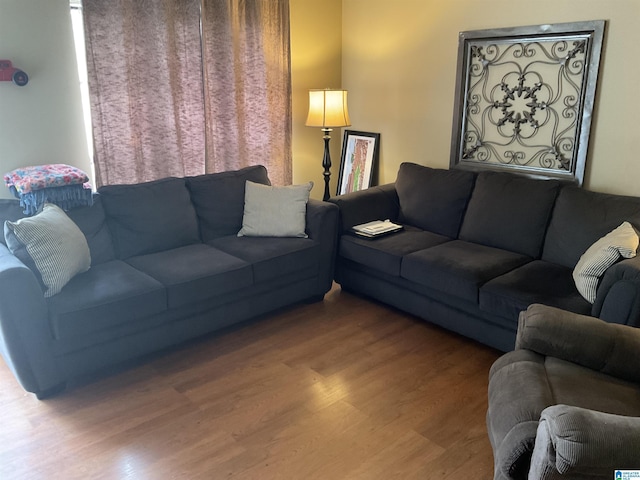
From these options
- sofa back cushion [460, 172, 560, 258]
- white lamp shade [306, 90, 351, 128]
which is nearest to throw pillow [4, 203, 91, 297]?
white lamp shade [306, 90, 351, 128]

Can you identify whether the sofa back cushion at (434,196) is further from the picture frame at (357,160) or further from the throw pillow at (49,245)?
the throw pillow at (49,245)

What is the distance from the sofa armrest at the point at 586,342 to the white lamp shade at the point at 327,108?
104 inches

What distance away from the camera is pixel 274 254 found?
335 cm

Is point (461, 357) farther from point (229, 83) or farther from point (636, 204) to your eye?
point (229, 83)

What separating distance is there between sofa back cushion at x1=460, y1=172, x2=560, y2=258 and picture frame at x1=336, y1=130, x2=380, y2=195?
47.9 inches

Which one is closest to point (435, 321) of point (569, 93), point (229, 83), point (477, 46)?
point (569, 93)

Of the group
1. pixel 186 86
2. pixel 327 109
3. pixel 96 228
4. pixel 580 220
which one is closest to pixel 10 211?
pixel 96 228

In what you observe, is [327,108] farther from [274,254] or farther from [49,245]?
[49,245]

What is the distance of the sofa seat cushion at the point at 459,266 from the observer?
9.86 ft

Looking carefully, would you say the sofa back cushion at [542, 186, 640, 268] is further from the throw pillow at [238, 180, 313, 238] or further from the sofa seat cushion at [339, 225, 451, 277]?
the throw pillow at [238, 180, 313, 238]

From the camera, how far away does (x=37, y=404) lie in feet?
8.49

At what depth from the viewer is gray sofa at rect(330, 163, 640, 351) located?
2.80 meters

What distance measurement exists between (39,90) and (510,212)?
Result: 121 inches

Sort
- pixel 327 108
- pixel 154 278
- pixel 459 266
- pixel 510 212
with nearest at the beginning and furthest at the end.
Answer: pixel 154 278, pixel 459 266, pixel 510 212, pixel 327 108
